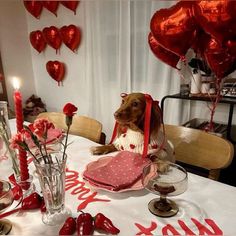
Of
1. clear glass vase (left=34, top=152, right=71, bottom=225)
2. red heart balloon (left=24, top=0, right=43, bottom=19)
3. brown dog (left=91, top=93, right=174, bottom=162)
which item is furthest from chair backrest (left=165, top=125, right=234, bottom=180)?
red heart balloon (left=24, top=0, right=43, bottom=19)

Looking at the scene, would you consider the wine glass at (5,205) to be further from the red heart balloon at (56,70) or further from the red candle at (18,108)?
the red heart balloon at (56,70)

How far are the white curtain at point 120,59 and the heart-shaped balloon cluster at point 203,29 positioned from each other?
0.58 m

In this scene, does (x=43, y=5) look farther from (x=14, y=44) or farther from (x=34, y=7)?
(x=14, y=44)

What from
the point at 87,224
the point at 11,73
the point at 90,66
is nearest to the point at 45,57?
the point at 11,73

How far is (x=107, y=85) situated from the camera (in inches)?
91.7

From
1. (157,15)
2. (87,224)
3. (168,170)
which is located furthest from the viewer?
(157,15)

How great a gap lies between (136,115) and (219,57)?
0.61m

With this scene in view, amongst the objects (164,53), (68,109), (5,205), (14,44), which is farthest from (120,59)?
(5,205)

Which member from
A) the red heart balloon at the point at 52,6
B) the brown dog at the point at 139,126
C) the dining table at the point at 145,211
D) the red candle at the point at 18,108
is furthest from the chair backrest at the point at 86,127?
the red heart balloon at the point at 52,6

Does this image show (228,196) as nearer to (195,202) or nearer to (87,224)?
(195,202)

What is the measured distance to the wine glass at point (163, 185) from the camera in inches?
26.4

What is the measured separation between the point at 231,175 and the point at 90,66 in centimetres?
161

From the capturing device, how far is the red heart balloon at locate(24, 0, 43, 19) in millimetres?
2605

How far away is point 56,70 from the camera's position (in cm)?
267
